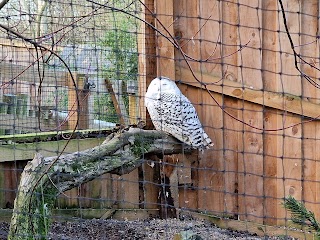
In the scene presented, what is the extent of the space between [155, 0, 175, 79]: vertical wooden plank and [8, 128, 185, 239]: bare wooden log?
425mm

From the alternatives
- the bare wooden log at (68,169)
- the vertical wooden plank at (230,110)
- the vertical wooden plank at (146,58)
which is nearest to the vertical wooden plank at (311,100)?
the vertical wooden plank at (230,110)

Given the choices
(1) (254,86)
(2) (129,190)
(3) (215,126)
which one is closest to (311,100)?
(1) (254,86)

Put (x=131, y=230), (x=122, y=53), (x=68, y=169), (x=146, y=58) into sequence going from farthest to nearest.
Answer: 1. (x=122, y=53)
2. (x=146, y=58)
3. (x=131, y=230)
4. (x=68, y=169)

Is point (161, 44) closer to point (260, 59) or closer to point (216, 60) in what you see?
point (216, 60)

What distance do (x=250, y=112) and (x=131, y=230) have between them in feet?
3.46

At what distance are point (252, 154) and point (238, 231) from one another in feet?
1.66

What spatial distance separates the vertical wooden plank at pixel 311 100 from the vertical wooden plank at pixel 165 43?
2.72 feet

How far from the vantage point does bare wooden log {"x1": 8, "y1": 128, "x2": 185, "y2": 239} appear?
8.87 ft

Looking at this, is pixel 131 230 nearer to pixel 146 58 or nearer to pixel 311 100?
pixel 146 58

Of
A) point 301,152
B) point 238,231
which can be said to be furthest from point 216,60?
point 238,231

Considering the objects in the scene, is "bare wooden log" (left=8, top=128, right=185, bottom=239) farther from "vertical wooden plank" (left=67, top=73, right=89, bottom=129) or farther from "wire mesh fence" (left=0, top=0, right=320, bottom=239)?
"vertical wooden plank" (left=67, top=73, right=89, bottom=129)

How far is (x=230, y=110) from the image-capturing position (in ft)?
12.5

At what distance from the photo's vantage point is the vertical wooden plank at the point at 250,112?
149 inches

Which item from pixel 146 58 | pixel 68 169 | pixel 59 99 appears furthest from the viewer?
pixel 59 99
